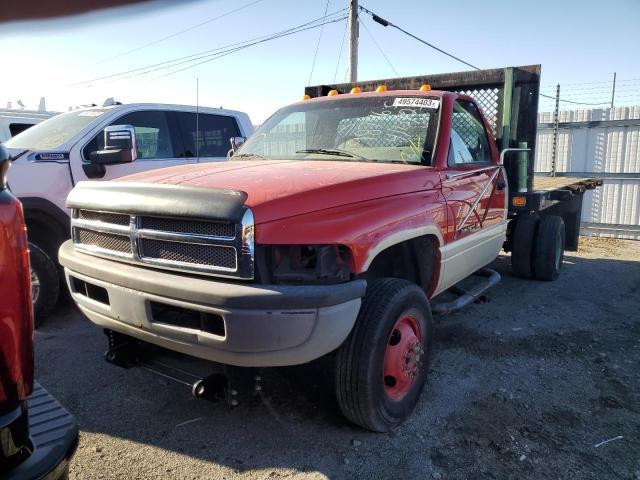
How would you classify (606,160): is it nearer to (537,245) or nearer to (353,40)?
(537,245)

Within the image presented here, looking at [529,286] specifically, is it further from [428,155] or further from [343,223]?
[343,223]

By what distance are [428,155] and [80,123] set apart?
3856 millimetres

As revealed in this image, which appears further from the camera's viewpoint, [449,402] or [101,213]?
[449,402]

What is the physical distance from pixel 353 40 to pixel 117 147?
11823 millimetres

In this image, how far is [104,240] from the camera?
9.70 feet

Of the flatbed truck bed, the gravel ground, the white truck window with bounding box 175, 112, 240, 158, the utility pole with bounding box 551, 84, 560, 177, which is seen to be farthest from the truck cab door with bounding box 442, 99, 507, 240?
the utility pole with bounding box 551, 84, 560, 177

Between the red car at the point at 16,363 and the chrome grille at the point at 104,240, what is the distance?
4.41 ft

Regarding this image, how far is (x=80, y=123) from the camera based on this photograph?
17.8 feet

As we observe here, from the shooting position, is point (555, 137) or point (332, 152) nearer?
point (332, 152)

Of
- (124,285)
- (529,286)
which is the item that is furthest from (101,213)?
(529,286)

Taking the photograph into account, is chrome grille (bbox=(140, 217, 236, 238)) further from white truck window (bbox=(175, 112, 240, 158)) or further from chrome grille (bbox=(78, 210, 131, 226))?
white truck window (bbox=(175, 112, 240, 158))

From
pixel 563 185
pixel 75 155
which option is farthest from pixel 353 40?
pixel 75 155

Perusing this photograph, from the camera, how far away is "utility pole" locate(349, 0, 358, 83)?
14.7m

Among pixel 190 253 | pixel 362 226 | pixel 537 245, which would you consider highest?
pixel 362 226
